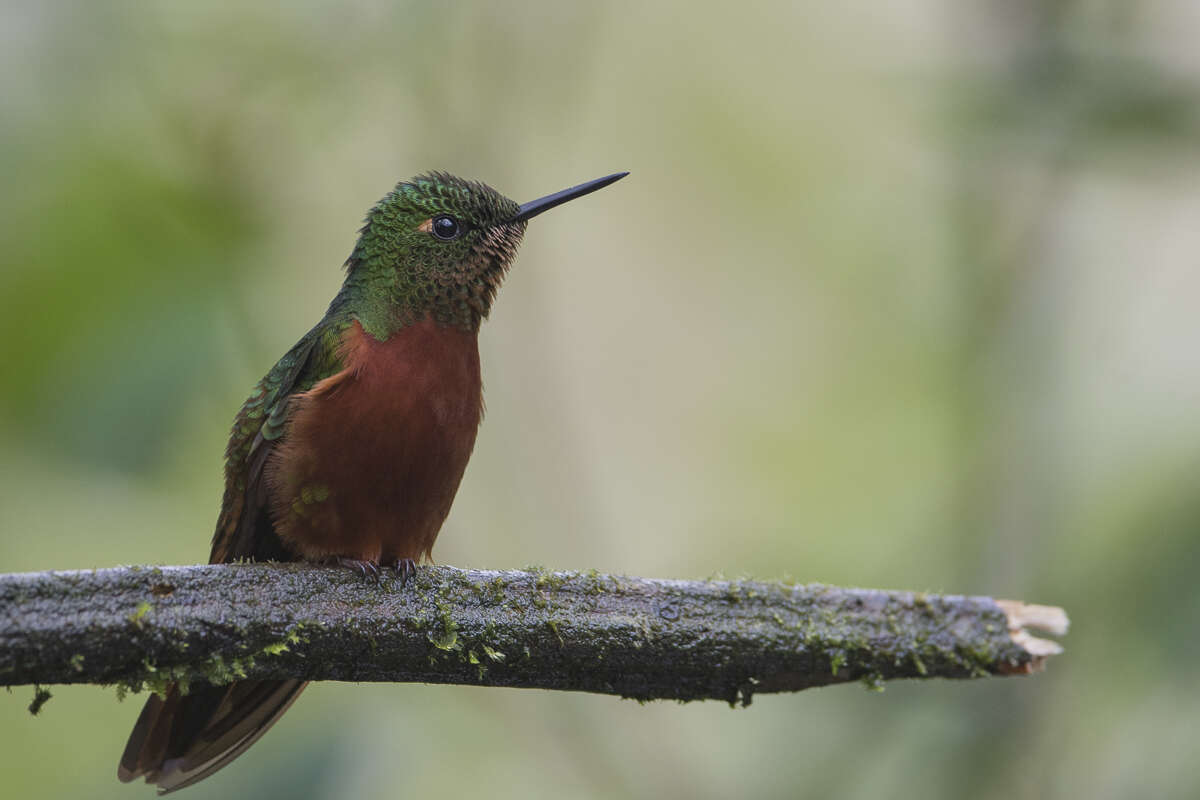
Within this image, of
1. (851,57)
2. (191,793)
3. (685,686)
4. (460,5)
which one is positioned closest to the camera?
(685,686)

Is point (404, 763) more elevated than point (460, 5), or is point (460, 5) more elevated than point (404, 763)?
point (460, 5)

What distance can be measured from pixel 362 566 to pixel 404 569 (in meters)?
0.13

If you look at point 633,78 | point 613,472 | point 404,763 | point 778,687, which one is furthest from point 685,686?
point 633,78

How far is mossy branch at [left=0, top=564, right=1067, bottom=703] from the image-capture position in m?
2.85

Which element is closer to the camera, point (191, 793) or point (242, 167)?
point (191, 793)

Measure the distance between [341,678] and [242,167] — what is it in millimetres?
2261

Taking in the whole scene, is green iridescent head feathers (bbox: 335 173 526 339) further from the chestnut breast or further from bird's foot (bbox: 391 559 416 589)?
bird's foot (bbox: 391 559 416 589)

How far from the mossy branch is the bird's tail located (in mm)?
622

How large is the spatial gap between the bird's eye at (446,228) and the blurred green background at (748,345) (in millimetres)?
638

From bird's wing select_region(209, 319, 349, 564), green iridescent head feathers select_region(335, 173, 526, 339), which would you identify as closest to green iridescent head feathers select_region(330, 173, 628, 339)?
green iridescent head feathers select_region(335, 173, 526, 339)

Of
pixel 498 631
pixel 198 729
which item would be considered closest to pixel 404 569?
pixel 498 631

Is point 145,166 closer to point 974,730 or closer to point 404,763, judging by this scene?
point 404,763

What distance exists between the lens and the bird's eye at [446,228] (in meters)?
4.38

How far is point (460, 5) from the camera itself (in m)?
5.05
